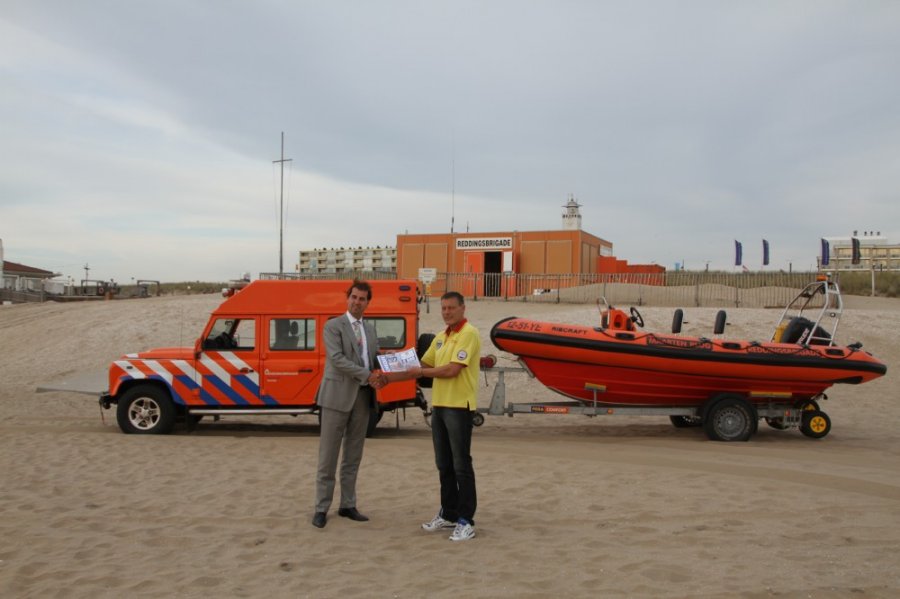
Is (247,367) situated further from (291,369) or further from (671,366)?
(671,366)

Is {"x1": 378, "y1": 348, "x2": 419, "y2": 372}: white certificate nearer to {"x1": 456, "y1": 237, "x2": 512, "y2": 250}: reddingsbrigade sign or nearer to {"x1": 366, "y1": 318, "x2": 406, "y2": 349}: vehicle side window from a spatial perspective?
{"x1": 366, "y1": 318, "x2": 406, "y2": 349}: vehicle side window

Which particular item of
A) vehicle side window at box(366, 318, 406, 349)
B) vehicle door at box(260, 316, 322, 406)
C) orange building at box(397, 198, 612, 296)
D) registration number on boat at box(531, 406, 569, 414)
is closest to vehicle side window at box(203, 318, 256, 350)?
vehicle door at box(260, 316, 322, 406)

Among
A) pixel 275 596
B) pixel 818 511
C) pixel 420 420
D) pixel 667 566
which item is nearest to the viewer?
pixel 275 596

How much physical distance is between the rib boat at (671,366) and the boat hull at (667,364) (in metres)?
0.01

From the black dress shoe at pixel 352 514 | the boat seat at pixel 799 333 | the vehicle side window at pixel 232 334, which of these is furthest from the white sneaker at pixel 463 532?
the boat seat at pixel 799 333

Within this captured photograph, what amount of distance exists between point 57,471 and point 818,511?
719cm

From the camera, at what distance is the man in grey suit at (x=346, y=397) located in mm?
5395

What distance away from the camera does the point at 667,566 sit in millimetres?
4535

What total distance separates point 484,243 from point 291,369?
86.3ft

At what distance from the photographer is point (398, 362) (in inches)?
215

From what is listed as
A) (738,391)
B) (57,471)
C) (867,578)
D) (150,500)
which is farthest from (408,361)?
(738,391)

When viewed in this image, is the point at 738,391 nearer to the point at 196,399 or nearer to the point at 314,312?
the point at 314,312

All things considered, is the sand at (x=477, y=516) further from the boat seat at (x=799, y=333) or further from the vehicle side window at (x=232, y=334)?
the boat seat at (x=799, y=333)

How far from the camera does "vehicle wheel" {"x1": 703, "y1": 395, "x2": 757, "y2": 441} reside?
9.80 m
